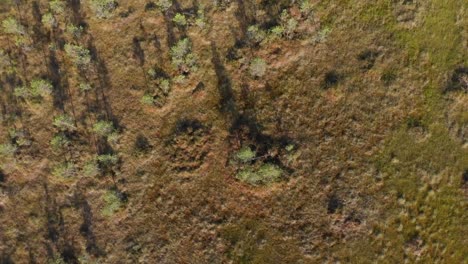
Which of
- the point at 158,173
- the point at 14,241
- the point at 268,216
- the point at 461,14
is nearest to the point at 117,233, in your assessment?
the point at 158,173

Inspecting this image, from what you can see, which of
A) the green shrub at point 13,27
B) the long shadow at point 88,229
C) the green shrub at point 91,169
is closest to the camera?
the long shadow at point 88,229

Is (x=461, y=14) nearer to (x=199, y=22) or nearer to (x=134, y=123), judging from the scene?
(x=199, y=22)

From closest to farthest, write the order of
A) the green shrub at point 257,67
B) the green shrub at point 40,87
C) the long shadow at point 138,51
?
the green shrub at point 257,67 → the green shrub at point 40,87 → the long shadow at point 138,51

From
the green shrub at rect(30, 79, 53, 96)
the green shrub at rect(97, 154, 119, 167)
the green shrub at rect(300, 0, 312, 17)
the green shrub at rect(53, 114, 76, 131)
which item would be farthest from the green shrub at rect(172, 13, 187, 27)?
the green shrub at rect(97, 154, 119, 167)

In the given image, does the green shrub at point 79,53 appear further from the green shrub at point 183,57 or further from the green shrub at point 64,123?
the green shrub at point 183,57

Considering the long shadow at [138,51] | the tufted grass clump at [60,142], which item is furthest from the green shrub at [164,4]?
the tufted grass clump at [60,142]

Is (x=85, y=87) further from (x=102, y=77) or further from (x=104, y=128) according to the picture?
(x=104, y=128)

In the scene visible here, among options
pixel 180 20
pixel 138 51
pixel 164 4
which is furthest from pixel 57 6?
pixel 180 20
